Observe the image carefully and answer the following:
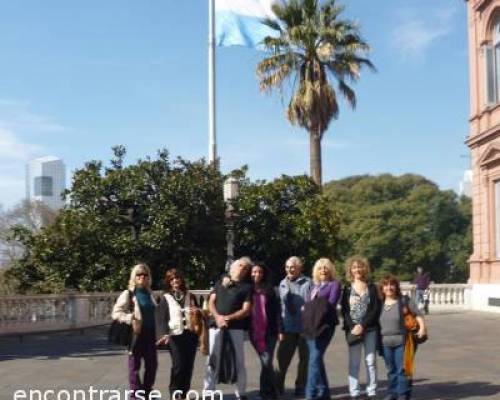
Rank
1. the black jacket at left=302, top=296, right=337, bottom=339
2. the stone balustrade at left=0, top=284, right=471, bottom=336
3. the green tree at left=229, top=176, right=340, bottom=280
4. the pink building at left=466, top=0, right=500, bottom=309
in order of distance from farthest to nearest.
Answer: the pink building at left=466, top=0, right=500, bottom=309 → the green tree at left=229, top=176, right=340, bottom=280 → the stone balustrade at left=0, top=284, right=471, bottom=336 → the black jacket at left=302, top=296, right=337, bottom=339

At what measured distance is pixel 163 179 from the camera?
20875 millimetres

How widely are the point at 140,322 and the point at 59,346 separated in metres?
7.36

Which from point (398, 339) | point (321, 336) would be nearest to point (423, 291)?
point (398, 339)

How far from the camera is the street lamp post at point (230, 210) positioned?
19781mm

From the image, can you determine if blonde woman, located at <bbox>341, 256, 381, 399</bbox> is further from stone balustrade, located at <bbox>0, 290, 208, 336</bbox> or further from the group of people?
stone balustrade, located at <bbox>0, 290, 208, 336</bbox>

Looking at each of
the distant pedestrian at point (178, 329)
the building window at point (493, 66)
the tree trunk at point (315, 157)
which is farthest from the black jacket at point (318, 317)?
the tree trunk at point (315, 157)

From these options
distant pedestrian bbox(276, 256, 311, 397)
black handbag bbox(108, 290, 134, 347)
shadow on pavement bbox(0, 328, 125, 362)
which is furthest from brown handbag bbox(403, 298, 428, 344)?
shadow on pavement bbox(0, 328, 125, 362)

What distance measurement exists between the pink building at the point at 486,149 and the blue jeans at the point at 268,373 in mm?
16050

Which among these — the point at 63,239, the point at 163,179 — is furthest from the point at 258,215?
the point at 63,239

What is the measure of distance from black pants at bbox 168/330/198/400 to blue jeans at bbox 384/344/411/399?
2.21 metres

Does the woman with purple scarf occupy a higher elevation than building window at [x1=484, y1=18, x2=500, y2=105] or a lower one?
lower

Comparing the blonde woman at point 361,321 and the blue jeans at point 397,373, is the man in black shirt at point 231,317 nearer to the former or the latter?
the blonde woman at point 361,321

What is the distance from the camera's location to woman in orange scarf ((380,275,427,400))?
818cm

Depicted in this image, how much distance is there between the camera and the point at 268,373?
331 inches
